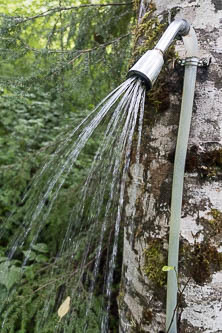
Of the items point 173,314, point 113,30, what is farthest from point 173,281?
point 113,30

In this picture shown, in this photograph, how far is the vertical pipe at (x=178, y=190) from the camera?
0.89 meters

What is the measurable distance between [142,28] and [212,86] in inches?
14.0

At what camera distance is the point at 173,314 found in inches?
35.3

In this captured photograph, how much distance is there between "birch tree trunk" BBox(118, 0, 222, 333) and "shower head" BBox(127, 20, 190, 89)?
5.4 inches

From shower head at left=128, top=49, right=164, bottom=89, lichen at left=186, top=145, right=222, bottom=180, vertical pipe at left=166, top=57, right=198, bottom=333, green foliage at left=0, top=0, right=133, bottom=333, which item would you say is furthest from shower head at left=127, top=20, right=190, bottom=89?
green foliage at left=0, top=0, right=133, bottom=333

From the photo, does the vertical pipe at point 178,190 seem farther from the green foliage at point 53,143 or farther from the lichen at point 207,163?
the green foliage at point 53,143

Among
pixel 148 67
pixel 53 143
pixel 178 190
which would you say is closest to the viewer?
pixel 148 67

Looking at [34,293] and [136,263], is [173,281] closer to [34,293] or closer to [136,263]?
[136,263]

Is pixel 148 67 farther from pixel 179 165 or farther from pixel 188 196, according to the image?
pixel 188 196

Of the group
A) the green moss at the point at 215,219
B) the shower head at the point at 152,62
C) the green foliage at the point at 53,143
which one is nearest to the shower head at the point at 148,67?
the shower head at the point at 152,62

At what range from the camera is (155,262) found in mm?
979

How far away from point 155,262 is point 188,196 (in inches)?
9.3

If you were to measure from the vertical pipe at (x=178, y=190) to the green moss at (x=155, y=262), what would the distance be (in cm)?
6

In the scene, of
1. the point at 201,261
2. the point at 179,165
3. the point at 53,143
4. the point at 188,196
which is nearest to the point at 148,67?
the point at 179,165
